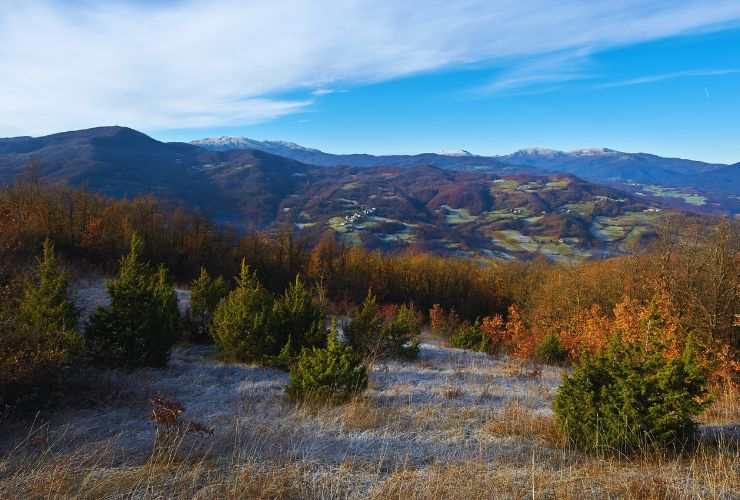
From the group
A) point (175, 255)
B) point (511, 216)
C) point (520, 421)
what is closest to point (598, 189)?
point (511, 216)

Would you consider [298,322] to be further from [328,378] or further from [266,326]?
[328,378]

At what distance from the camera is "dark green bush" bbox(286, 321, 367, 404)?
724cm

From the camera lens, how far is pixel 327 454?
4852mm

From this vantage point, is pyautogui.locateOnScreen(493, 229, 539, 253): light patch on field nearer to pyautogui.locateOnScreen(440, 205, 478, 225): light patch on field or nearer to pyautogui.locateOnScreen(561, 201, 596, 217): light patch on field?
pyautogui.locateOnScreen(440, 205, 478, 225): light patch on field

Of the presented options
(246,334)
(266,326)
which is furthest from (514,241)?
(246,334)

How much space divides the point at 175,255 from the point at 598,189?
199865mm

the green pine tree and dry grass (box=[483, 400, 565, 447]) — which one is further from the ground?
dry grass (box=[483, 400, 565, 447])

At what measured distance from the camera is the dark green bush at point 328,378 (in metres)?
7.24

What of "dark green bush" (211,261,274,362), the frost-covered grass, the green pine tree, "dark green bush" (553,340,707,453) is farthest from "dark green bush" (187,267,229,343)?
"dark green bush" (553,340,707,453)

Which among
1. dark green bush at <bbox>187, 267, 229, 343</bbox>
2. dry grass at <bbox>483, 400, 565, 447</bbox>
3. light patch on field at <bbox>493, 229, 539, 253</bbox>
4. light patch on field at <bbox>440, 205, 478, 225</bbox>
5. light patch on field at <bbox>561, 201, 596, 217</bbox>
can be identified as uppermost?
dry grass at <bbox>483, 400, 565, 447</bbox>

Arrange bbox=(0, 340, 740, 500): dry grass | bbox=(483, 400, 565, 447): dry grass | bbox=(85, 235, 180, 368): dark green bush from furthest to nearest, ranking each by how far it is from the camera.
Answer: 1. bbox=(85, 235, 180, 368): dark green bush
2. bbox=(483, 400, 565, 447): dry grass
3. bbox=(0, 340, 740, 500): dry grass

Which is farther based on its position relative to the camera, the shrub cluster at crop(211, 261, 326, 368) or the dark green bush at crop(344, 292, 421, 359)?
the dark green bush at crop(344, 292, 421, 359)

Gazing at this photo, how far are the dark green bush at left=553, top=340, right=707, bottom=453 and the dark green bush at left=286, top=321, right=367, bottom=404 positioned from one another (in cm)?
338

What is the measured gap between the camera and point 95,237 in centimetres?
3180
